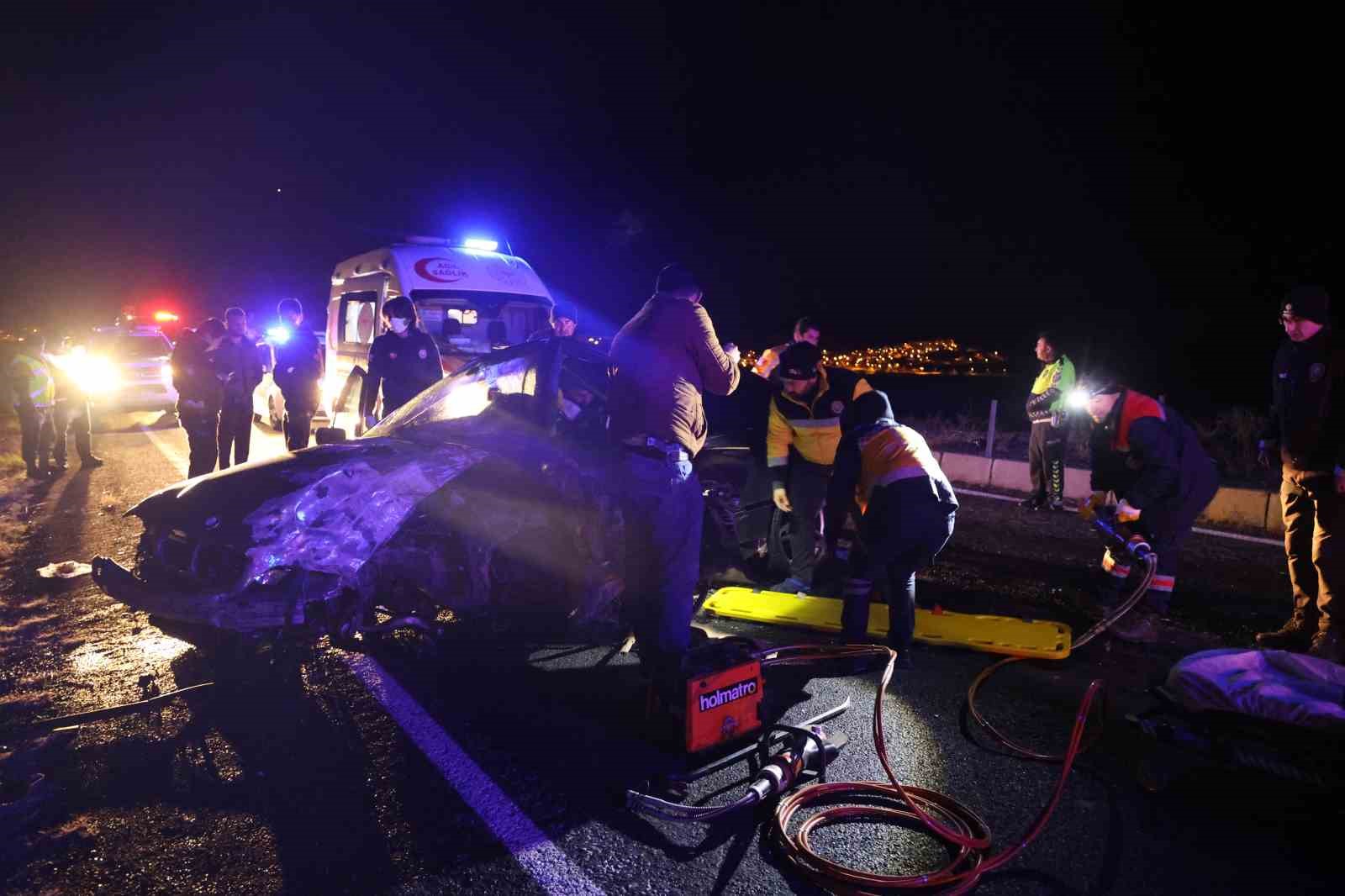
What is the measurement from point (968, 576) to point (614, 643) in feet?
9.12

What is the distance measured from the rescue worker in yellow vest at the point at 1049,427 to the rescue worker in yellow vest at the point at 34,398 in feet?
35.9

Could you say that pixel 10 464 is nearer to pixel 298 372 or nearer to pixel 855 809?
pixel 298 372

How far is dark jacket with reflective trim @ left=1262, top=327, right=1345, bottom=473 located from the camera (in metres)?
4.30

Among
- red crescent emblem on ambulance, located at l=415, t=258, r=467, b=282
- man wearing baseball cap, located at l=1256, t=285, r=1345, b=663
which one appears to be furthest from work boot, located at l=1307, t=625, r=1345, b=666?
red crescent emblem on ambulance, located at l=415, t=258, r=467, b=282

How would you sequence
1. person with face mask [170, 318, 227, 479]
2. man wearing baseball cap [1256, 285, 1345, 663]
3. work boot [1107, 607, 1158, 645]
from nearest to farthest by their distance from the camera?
man wearing baseball cap [1256, 285, 1345, 663]
work boot [1107, 607, 1158, 645]
person with face mask [170, 318, 227, 479]

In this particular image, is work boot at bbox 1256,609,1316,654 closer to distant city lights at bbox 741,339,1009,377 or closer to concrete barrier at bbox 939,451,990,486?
concrete barrier at bbox 939,451,990,486

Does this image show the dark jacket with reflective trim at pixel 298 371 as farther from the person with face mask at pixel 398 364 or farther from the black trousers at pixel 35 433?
the black trousers at pixel 35 433

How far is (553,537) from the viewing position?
4.05 metres

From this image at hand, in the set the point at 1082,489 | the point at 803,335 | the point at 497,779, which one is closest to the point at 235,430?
the point at 803,335

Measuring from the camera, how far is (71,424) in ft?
31.6

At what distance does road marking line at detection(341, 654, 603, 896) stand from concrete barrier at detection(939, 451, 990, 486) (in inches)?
309

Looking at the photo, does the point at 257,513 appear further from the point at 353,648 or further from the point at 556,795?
the point at 556,795

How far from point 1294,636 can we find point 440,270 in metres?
8.81

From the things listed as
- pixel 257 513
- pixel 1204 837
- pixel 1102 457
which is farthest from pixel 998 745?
pixel 257 513
